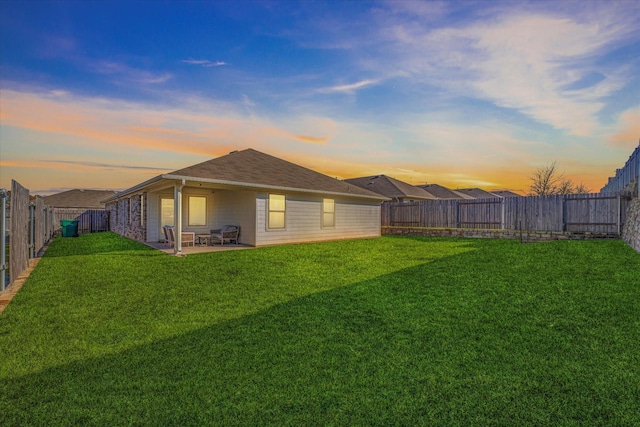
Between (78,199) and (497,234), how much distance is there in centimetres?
3983

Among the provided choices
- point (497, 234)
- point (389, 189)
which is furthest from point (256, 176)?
point (389, 189)

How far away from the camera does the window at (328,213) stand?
16.2 metres

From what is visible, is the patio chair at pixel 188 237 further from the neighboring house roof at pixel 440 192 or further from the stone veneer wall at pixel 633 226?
the neighboring house roof at pixel 440 192

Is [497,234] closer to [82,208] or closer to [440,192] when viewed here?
[440,192]

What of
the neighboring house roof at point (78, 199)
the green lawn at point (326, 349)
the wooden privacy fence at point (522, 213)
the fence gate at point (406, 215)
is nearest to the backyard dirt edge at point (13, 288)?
the green lawn at point (326, 349)

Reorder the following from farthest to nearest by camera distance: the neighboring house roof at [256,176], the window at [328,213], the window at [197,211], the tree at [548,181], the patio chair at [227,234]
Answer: the tree at [548,181]
the window at [328,213]
the window at [197,211]
the patio chair at [227,234]
the neighboring house roof at [256,176]

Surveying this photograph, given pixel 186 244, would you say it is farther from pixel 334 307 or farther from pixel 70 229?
pixel 70 229

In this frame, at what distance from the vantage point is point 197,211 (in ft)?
49.9

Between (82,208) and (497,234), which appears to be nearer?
(497,234)

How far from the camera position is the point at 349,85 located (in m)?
13.2

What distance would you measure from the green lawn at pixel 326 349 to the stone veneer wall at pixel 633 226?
13.7ft

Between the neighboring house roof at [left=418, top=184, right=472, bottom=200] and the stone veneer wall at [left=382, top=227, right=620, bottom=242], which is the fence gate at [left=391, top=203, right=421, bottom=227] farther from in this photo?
the neighboring house roof at [left=418, top=184, right=472, bottom=200]

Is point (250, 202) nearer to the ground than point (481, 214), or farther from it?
farther from it

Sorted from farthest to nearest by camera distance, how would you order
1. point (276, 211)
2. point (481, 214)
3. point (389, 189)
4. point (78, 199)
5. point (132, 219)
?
1. point (78, 199)
2. point (389, 189)
3. point (481, 214)
4. point (132, 219)
5. point (276, 211)
